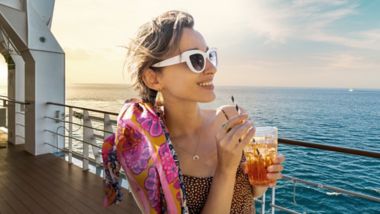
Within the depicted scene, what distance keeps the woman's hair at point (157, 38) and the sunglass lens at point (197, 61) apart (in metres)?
0.05

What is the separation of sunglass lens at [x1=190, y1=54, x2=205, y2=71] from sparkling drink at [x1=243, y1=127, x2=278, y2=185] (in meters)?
0.21

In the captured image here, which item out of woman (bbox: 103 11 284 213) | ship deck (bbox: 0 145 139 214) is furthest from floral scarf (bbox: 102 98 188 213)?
ship deck (bbox: 0 145 139 214)

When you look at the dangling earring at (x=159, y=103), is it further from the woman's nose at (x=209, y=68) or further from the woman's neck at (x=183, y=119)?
the woman's nose at (x=209, y=68)

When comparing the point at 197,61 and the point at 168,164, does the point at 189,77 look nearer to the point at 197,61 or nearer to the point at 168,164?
the point at 197,61

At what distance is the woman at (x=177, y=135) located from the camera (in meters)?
0.61

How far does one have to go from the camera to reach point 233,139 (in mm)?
609

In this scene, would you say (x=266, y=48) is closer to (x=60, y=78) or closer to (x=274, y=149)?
(x=60, y=78)

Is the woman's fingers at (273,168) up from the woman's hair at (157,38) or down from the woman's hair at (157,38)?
down

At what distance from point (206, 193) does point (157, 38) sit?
0.41m

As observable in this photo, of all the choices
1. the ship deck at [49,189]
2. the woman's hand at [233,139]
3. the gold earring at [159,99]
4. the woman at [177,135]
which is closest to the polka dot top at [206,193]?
the woman at [177,135]

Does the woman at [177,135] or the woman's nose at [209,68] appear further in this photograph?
the woman's nose at [209,68]

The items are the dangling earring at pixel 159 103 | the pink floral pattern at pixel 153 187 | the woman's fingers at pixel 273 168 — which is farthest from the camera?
the dangling earring at pixel 159 103

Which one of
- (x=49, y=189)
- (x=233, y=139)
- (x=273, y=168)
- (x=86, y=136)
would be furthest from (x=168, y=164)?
(x=86, y=136)

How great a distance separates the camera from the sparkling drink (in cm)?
71
